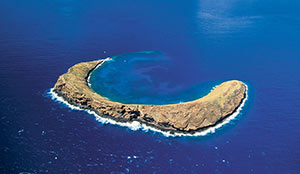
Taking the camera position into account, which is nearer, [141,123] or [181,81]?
[141,123]

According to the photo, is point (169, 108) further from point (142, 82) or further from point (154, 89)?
point (142, 82)

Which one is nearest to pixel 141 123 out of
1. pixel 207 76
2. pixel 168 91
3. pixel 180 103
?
pixel 180 103

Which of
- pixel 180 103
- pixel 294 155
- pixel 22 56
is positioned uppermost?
pixel 22 56

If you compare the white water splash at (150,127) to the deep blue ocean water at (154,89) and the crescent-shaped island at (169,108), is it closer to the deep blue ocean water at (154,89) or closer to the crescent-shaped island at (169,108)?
the crescent-shaped island at (169,108)

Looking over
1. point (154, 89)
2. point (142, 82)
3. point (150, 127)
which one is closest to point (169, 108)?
point (150, 127)

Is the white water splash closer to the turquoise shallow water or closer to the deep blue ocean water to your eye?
the deep blue ocean water

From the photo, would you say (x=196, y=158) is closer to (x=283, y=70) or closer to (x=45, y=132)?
(x=45, y=132)

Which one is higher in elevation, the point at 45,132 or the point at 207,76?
the point at 207,76
